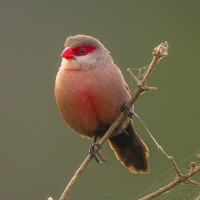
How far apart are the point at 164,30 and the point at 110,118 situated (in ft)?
11.6

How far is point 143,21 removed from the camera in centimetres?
716

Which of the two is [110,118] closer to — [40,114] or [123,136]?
[123,136]

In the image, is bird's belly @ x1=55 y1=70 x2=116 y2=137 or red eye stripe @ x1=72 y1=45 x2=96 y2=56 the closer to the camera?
bird's belly @ x1=55 y1=70 x2=116 y2=137

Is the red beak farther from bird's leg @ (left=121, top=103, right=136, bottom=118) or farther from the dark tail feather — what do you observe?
the dark tail feather

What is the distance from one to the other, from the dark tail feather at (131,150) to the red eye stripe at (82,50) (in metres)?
0.47

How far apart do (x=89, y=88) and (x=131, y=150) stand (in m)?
0.54

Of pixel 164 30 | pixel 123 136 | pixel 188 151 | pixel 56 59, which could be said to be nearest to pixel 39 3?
pixel 56 59

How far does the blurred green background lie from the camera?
19.7 feet

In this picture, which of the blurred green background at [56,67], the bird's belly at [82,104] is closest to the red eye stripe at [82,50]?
the bird's belly at [82,104]

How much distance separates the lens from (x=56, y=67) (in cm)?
579

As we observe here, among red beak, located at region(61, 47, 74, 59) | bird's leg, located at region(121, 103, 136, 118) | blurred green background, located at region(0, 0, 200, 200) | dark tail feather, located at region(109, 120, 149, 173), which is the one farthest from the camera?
blurred green background, located at region(0, 0, 200, 200)

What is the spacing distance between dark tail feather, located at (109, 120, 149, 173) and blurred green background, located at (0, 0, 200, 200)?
69.0 inches

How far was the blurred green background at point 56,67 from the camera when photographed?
6000 millimetres

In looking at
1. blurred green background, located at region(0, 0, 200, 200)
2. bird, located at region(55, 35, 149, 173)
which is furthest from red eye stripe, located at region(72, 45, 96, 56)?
blurred green background, located at region(0, 0, 200, 200)
